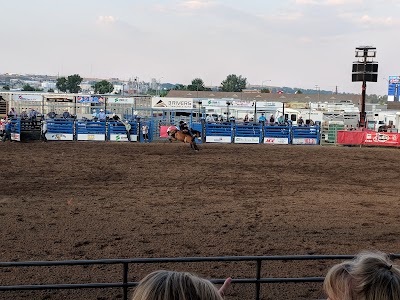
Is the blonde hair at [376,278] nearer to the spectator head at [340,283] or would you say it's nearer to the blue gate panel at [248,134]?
the spectator head at [340,283]

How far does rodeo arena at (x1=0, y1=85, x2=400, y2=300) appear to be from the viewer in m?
7.85

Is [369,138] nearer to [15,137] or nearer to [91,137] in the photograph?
[91,137]

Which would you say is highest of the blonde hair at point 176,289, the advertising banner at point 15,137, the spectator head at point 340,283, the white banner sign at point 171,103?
the white banner sign at point 171,103

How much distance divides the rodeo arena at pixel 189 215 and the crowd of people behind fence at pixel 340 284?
229cm

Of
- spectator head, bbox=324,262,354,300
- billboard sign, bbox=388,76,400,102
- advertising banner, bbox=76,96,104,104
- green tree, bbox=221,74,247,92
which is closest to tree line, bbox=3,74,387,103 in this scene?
green tree, bbox=221,74,247,92

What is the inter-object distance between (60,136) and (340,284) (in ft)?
108

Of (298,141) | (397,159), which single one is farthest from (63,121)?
(397,159)

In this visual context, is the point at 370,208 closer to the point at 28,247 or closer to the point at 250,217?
the point at 250,217

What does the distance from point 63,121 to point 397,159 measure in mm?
20874

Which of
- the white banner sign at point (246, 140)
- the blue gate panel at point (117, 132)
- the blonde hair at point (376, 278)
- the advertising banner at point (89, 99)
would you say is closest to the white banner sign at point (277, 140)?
the white banner sign at point (246, 140)

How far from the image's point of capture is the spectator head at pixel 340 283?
2.16 meters

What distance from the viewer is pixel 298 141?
3544 centimetres

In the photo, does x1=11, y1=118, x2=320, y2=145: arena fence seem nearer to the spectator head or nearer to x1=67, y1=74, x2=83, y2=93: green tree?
the spectator head

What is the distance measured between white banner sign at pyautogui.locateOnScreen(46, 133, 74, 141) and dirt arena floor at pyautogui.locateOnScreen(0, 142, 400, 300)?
32.0ft
